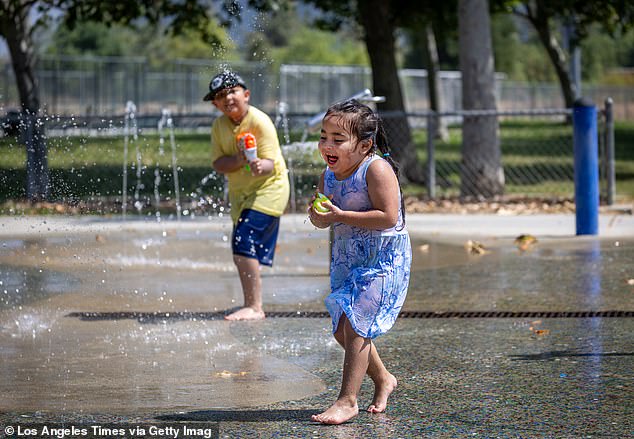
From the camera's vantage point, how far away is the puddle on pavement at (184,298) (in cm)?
552

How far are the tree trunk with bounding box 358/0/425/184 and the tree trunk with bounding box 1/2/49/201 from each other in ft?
16.6

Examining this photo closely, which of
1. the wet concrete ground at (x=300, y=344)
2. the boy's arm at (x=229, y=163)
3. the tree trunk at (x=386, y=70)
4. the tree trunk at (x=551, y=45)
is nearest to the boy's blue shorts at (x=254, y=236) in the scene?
the boy's arm at (x=229, y=163)

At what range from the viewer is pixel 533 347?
20.7 feet

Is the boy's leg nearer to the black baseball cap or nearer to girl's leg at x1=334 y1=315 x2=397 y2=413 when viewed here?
the black baseball cap

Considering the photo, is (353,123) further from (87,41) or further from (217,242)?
(87,41)

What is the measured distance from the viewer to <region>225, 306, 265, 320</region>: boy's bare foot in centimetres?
736

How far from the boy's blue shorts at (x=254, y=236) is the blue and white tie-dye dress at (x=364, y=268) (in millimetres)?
2501

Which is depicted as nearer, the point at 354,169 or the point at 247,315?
the point at 354,169

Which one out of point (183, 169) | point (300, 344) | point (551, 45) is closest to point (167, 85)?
point (551, 45)

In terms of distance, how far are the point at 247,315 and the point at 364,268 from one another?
8.48ft

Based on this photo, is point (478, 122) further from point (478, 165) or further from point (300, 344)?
point (300, 344)

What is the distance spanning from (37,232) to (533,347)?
6.92 meters

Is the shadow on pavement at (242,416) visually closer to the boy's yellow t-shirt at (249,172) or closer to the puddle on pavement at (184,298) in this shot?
the puddle on pavement at (184,298)

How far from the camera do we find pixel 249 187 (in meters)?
7.52
